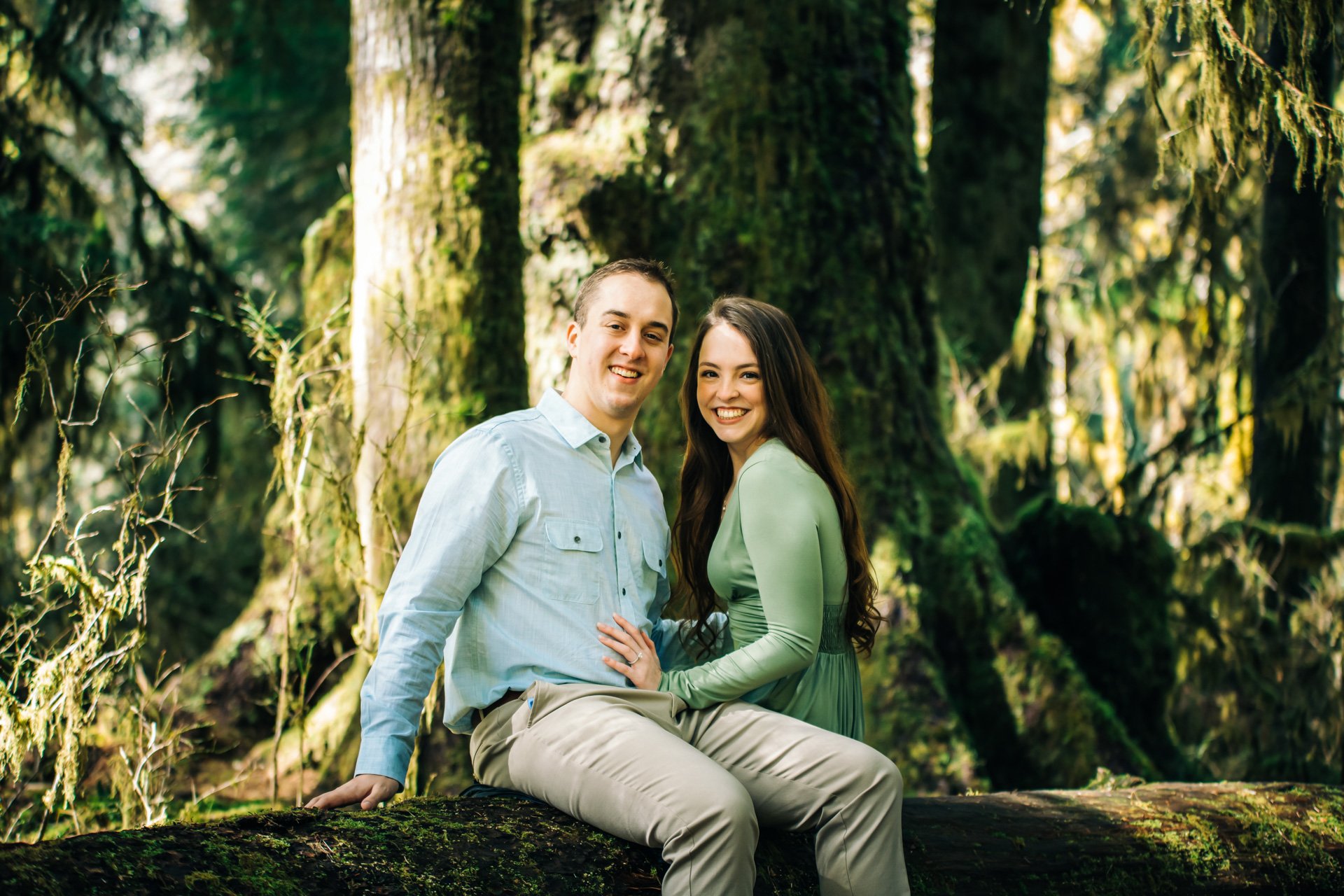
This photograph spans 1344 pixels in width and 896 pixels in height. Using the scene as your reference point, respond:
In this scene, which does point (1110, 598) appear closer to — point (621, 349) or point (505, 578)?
point (621, 349)

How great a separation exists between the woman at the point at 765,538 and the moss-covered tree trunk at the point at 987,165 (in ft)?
19.4

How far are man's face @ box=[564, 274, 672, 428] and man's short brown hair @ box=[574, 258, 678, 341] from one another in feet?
0.06

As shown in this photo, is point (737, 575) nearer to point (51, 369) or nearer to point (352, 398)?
point (352, 398)

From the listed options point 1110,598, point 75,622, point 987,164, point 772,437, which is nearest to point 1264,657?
point 1110,598

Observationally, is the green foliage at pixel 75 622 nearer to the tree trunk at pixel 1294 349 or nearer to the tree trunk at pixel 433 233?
the tree trunk at pixel 433 233

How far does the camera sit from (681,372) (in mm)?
5312

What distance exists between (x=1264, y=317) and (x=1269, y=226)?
51cm

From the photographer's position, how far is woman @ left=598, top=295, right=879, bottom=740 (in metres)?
2.79

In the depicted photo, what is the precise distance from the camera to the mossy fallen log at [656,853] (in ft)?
6.75

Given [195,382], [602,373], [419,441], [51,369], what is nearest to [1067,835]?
[602,373]

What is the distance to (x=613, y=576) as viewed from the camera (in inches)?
116

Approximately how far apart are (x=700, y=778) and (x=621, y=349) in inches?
46.4

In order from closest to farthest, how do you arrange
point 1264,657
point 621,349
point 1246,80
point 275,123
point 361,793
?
1. point 361,793
2. point 621,349
3. point 1246,80
4. point 1264,657
5. point 275,123

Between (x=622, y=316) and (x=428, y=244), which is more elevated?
(x=428, y=244)
